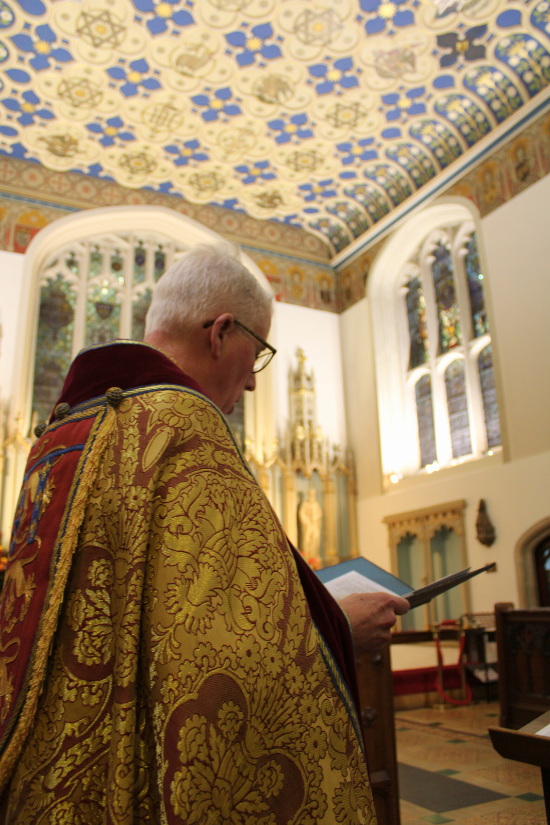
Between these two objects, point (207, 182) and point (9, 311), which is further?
point (207, 182)

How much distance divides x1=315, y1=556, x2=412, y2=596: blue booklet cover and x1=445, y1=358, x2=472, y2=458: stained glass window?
334 inches

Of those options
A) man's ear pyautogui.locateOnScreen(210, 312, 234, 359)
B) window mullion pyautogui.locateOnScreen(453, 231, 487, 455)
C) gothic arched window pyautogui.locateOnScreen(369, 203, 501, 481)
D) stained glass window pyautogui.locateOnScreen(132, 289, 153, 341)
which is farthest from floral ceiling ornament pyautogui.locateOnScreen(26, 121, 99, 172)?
man's ear pyautogui.locateOnScreen(210, 312, 234, 359)

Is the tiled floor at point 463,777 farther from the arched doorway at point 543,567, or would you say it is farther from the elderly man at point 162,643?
the arched doorway at point 543,567

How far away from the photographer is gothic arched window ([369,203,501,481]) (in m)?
9.92

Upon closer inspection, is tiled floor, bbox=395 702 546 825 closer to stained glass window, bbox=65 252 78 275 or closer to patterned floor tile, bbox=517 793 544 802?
patterned floor tile, bbox=517 793 544 802

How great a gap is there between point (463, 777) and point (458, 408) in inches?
279

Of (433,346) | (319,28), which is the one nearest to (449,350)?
(433,346)

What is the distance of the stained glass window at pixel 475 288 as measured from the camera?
9.99 m

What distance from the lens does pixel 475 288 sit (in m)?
10.2

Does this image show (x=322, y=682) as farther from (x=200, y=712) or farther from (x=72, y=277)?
(x=72, y=277)

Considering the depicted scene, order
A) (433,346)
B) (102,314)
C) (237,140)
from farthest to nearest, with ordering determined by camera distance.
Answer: (102,314), (433,346), (237,140)

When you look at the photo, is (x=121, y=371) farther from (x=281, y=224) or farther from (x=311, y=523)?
(x=281, y=224)

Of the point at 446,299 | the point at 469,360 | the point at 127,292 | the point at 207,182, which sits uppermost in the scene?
the point at 207,182

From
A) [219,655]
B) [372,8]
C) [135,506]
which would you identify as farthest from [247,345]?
[372,8]
